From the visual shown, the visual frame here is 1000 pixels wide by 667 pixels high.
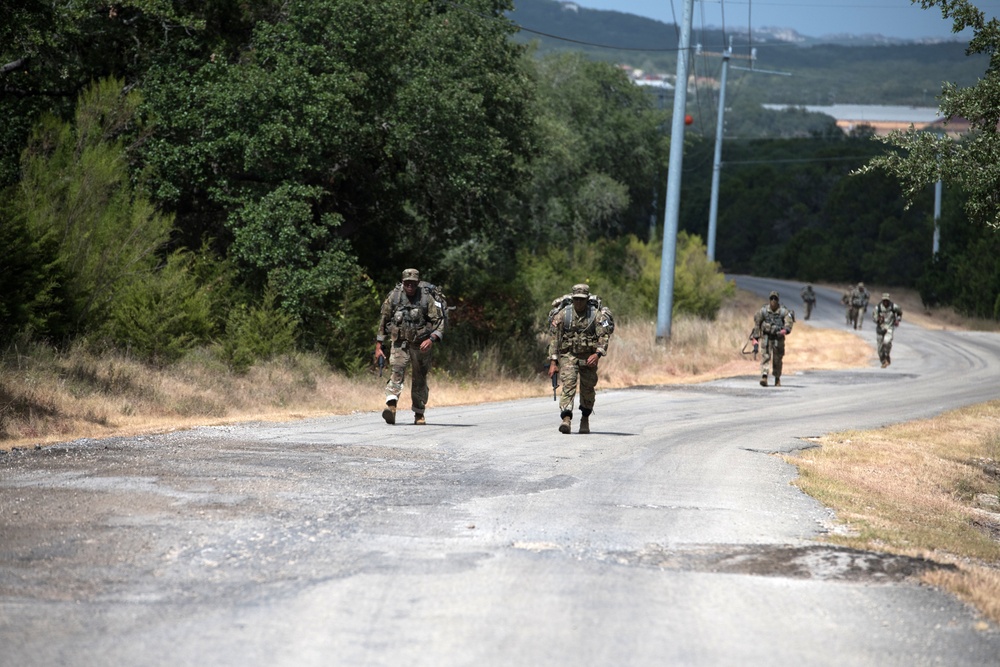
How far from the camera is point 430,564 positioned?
7.20 metres

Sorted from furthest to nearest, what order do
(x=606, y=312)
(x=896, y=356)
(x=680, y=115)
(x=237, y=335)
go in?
(x=896, y=356) < (x=680, y=115) < (x=237, y=335) < (x=606, y=312)

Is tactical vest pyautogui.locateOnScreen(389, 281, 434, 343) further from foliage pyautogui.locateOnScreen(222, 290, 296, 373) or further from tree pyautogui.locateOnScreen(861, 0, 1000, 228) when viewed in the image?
tree pyautogui.locateOnScreen(861, 0, 1000, 228)

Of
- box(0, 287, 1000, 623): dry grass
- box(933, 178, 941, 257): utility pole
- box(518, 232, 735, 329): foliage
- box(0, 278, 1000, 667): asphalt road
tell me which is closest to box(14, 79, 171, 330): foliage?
box(0, 287, 1000, 623): dry grass

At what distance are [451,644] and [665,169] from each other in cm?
6654

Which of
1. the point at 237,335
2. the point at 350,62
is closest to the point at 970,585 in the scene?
the point at 237,335

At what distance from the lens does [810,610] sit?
6.46m

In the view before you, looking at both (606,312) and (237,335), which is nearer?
(606,312)

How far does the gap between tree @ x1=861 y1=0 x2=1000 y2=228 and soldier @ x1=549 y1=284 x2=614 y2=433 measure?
490 cm

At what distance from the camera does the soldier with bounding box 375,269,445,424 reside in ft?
51.2

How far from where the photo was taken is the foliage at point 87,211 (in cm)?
1812

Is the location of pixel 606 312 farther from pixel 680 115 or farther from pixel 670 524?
pixel 680 115

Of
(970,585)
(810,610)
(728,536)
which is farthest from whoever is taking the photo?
(728,536)

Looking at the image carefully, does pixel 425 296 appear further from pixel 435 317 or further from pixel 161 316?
pixel 161 316

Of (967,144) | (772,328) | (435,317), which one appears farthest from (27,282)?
(772,328)
